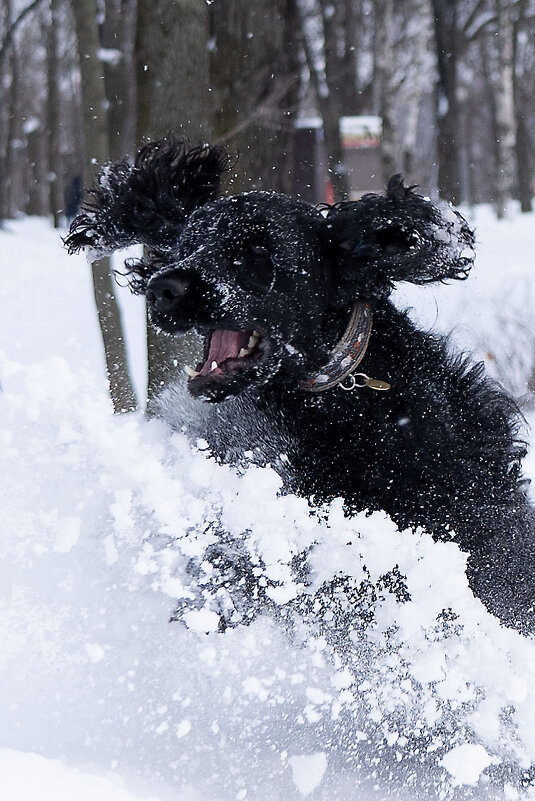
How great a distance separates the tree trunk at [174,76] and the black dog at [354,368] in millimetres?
1597

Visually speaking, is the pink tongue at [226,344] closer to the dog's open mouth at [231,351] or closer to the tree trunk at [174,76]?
the dog's open mouth at [231,351]

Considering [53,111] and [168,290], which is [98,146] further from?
[53,111]

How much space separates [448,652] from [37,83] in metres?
37.3

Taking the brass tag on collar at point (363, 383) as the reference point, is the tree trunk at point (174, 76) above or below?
above

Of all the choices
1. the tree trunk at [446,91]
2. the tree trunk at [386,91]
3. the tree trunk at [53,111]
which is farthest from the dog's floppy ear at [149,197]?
the tree trunk at [53,111]

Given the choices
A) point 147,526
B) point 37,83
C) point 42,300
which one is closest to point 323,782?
point 147,526

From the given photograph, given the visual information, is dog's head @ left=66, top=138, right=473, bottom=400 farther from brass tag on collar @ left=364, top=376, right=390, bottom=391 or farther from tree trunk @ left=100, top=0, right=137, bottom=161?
tree trunk @ left=100, top=0, right=137, bottom=161

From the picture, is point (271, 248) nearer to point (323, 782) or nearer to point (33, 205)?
point (323, 782)

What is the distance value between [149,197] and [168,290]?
945mm

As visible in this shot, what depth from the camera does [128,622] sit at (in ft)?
10.3

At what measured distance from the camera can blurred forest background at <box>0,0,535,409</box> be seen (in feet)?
15.2

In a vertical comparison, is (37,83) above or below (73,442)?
below

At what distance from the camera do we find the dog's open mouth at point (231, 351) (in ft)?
8.84

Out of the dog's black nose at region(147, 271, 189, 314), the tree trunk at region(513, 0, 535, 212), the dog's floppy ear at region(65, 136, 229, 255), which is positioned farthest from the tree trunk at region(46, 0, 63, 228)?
the dog's black nose at region(147, 271, 189, 314)
